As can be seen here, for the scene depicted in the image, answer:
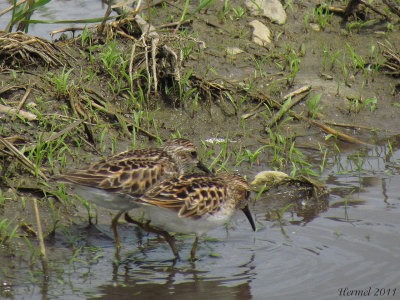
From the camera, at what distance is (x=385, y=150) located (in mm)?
9320

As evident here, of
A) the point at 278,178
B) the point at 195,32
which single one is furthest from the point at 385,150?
the point at 195,32

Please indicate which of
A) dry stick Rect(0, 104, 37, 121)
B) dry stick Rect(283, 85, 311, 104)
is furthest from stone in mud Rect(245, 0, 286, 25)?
dry stick Rect(0, 104, 37, 121)

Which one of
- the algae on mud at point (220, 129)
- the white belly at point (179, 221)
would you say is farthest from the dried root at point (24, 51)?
the white belly at point (179, 221)

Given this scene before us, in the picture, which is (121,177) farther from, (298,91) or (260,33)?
(260,33)

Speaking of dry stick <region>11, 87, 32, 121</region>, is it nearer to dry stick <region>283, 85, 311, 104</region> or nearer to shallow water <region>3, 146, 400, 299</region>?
shallow water <region>3, 146, 400, 299</region>

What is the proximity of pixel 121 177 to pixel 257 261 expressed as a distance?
154 centimetres

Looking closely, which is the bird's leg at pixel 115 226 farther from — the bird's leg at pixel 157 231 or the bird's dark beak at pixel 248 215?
the bird's dark beak at pixel 248 215

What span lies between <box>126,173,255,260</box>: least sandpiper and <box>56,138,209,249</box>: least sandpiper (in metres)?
0.19

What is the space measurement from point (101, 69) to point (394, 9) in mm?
5012

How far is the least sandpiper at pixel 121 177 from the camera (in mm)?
6578

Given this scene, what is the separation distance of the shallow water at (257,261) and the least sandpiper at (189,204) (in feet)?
1.05

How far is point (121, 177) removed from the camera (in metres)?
6.70

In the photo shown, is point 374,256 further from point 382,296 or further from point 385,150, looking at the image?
point 385,150

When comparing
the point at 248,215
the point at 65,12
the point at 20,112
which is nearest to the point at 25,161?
the point at 20,112
